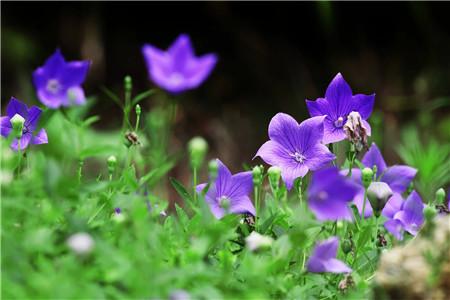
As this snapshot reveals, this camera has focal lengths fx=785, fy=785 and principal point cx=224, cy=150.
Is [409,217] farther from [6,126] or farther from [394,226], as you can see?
[6,126]

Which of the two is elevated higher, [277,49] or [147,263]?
[277,49]

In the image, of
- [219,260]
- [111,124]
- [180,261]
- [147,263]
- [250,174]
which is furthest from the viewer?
[111,124]

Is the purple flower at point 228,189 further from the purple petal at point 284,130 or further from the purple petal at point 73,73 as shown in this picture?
the purple petal at point 73,73

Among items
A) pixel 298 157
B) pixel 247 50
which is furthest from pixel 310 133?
pixel 247 50

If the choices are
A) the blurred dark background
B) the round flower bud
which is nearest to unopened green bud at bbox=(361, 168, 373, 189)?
the round flower bud

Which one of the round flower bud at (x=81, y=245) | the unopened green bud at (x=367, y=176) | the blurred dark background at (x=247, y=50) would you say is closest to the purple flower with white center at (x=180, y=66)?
the unopened green bud at (x=367, y=176)

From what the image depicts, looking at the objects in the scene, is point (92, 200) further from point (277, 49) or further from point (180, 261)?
point (277, 49)

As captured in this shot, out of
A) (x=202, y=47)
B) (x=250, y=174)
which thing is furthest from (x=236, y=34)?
(x=250, y=174)
